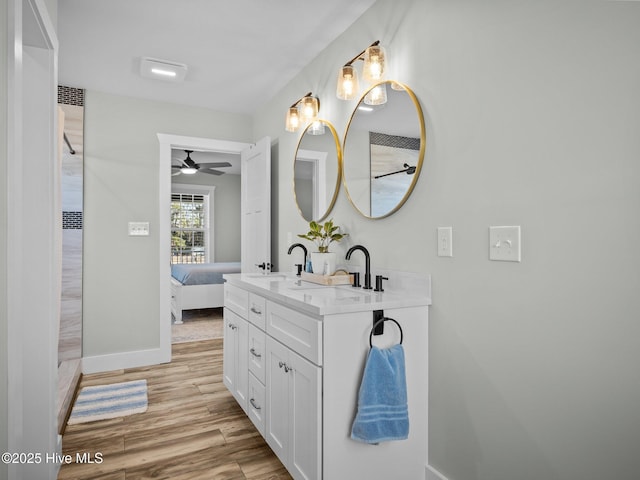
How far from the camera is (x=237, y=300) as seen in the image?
2566 millimetres

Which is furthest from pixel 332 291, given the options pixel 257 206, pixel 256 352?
pixel 257 206

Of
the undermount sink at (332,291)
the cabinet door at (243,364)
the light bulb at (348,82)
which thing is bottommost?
the cabinet door at (243,364)

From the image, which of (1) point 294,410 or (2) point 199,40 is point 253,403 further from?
(2) point 199,40

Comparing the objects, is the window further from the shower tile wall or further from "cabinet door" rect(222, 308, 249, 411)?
"cabinet door" rect(222, 308, 249, 411)

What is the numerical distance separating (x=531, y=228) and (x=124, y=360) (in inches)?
138

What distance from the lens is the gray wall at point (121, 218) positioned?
3.49m

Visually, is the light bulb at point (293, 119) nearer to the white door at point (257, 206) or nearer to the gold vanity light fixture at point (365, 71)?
the white door at point (257, 206)

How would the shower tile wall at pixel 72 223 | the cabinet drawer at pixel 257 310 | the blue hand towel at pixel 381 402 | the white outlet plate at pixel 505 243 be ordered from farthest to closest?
1. the shower tile wall at pixel 72 223
2. the cabinet drawer at pixel 257 310
3. the blue hand towel at pixel 381 402
4. the white outlet plate at pixel 505 243

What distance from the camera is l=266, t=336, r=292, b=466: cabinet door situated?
6.02 feet

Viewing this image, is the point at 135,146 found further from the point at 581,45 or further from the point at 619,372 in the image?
the point at 619,372

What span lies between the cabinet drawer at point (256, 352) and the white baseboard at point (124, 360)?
1757 mm

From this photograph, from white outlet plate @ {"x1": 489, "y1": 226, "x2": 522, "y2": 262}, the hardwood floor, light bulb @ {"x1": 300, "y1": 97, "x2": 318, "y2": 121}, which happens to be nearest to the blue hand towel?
white outlet plate @ {"x1": 489, "y1": 226, "x2": 522, "y2": 262}

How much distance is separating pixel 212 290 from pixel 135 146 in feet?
7.85

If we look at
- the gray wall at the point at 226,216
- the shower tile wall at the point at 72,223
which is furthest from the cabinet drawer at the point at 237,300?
the gray wall at the point at 226,216
